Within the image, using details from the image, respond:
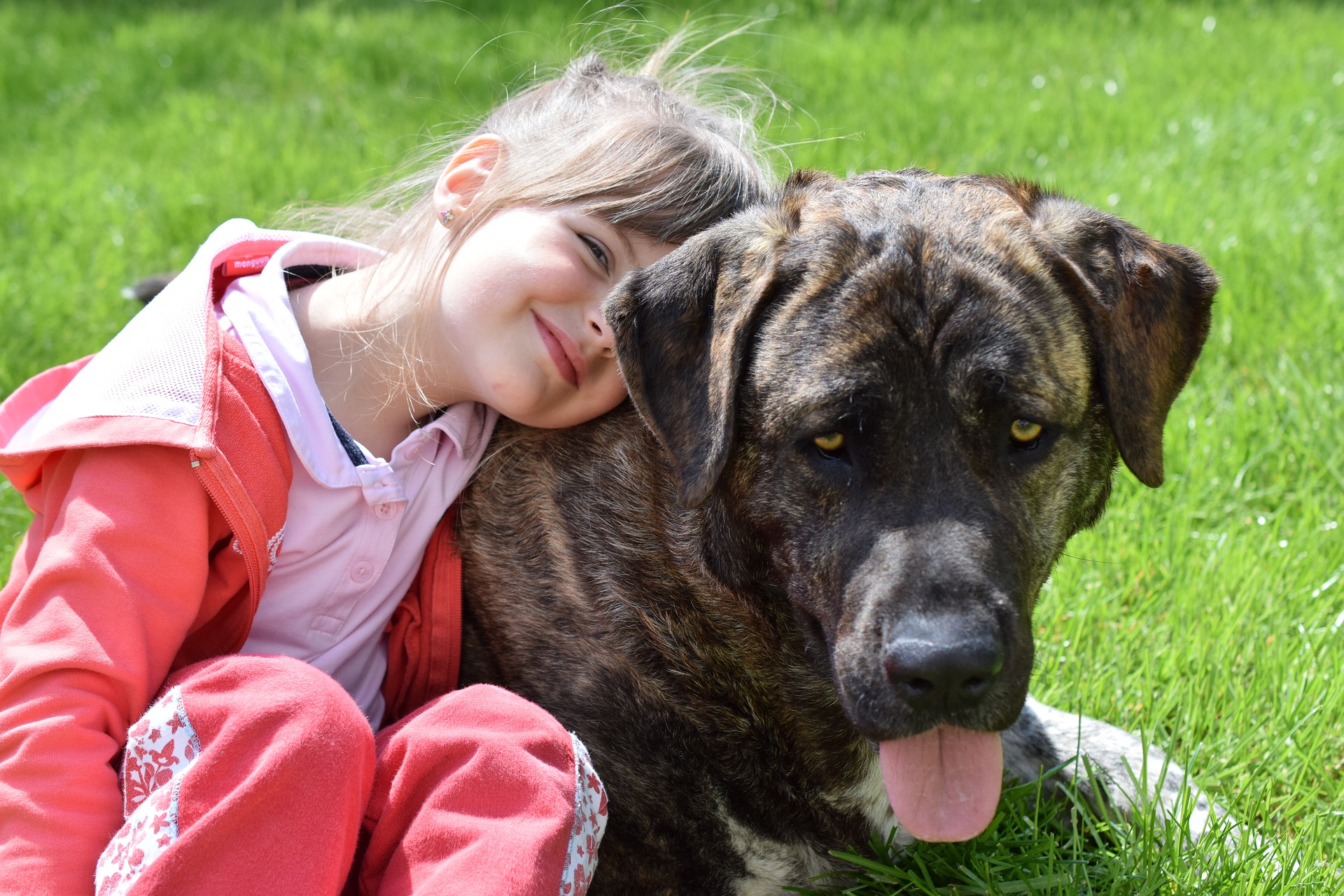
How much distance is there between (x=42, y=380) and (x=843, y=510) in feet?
7.26

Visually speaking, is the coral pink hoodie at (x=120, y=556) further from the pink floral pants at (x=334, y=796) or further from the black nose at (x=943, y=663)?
the black nose at (x=943, y=663)

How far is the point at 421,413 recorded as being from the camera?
3.19 m

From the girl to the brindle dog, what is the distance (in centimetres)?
26

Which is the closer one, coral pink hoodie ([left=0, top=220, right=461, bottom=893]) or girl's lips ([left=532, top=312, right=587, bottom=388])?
coral pink hoodie ([left=0, top=220, right=461, bottom=893])

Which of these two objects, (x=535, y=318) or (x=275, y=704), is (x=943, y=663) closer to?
(x=275, y=704)

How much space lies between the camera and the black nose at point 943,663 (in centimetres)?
220

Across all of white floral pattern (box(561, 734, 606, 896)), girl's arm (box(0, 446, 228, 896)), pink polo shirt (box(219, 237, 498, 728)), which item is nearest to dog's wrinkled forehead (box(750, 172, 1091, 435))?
white floral pattern (box(561, 734, 606, 896))

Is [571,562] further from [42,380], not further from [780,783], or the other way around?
[42,380]

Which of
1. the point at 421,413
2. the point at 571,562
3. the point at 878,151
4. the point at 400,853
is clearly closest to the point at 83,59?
the point at 878,151

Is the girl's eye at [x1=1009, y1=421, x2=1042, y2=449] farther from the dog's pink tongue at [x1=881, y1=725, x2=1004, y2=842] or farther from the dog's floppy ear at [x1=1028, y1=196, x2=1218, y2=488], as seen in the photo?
the dog's pink tongue at [x1=881, y1=725, x2=1004, y2=842]

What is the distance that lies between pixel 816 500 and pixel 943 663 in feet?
1.46

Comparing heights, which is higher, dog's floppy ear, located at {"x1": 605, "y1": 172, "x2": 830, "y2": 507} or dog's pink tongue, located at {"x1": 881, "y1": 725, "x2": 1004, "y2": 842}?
dog's floppy ear, located at {"x1": 605, "y1": 172, "x2": 830, "y2": 507}

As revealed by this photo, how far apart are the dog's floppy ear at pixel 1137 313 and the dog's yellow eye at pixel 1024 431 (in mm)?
214

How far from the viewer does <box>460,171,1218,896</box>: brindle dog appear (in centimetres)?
236
